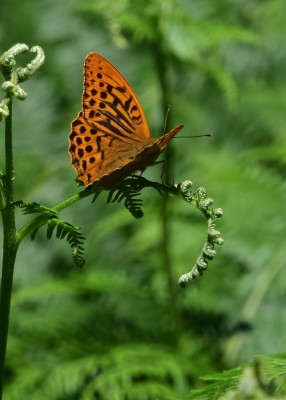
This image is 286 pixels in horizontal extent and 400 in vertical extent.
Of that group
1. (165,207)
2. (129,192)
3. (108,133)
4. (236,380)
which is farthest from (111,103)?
(165,207)

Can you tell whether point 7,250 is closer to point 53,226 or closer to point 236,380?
point 53,226

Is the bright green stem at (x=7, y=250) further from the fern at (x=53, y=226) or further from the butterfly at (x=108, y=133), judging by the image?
the butterfly at (x=108, y=133)

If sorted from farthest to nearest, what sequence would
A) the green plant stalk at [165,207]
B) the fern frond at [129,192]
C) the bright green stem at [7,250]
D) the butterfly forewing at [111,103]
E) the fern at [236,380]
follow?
the green plant stalk at [165,207] < the butterfly forewing at [111,103] < the fern frond at [129,192] < the bright green stem at [7,250] < the fern at [236,380]

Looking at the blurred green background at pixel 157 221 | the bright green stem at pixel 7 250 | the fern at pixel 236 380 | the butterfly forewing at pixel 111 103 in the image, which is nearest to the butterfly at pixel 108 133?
the butterfly forewing at pixel 111 103

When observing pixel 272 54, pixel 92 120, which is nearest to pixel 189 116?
pixel 272 54

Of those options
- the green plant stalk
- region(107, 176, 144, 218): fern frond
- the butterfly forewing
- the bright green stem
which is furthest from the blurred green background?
the bright green stem

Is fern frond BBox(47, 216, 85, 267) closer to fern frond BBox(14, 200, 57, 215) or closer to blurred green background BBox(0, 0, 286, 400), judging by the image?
fern frond BBox(14, 200, 57, 215)

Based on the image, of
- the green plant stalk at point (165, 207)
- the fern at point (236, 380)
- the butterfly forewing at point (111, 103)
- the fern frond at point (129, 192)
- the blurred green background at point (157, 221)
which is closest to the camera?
the fern at point (236, 380)

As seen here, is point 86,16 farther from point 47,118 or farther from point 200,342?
point 200,342
